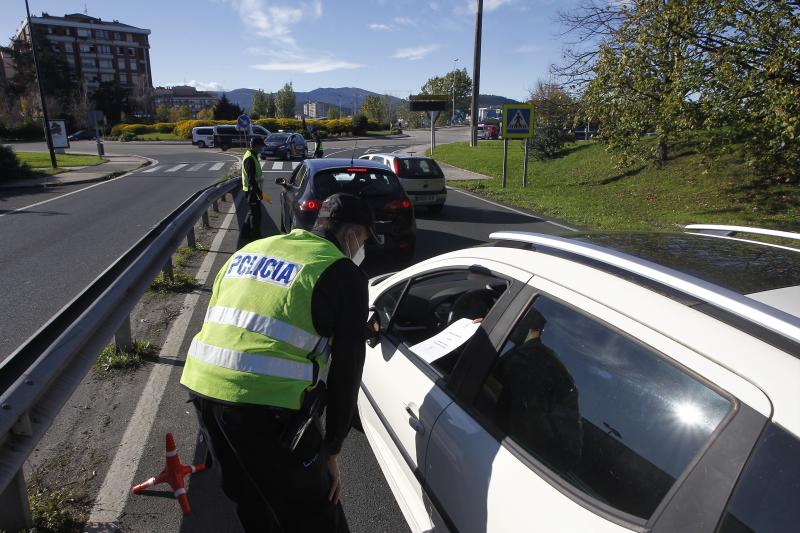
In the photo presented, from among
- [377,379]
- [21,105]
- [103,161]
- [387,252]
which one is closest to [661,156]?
[387,252]

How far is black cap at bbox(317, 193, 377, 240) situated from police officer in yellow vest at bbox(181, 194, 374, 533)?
263mm

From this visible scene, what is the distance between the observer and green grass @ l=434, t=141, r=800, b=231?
13070mm

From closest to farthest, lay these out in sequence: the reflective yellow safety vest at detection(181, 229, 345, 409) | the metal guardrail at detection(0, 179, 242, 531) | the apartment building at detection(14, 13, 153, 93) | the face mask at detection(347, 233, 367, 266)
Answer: the reflective yellow safety vest at detection(181, 229, 345, 409) → the metal guardrail at detection(0, 179, 242, 531) → the face mask at detection(347, 233, 367, 266) → the apartment building at detection(14, 13, 153, 93)

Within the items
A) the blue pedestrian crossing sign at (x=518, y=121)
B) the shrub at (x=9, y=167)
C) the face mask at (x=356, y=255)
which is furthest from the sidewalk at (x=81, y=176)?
the face mask at (x=356, y=255)

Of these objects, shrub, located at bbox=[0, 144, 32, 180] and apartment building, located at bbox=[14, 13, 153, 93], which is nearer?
shrub, located at bbox=[0, 144, 32, 180]

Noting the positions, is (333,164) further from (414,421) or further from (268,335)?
(268,335)

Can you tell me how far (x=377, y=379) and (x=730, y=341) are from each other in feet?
6.27

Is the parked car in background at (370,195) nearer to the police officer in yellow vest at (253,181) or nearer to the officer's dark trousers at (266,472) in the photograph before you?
the police officer in yellow vest at (253,181)

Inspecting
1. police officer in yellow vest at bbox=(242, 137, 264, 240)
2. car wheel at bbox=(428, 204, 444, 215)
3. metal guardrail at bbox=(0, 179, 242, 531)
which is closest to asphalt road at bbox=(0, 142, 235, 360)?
metal guardrail at bbox=(0, 179, 242, 531)

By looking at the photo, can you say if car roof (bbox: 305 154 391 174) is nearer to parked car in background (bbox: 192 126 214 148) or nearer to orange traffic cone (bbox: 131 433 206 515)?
orange traffic cone (bbox: 131 433 206 515)

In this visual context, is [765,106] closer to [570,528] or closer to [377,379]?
[377,379]

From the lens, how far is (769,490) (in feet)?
3.95

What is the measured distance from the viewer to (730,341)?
139cm

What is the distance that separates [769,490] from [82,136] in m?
71.4
